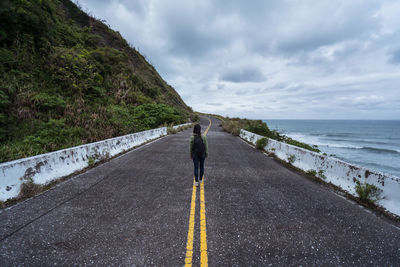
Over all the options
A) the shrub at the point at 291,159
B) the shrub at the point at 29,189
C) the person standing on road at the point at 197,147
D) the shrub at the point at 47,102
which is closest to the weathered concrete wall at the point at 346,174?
the shrub at the point at 291,159

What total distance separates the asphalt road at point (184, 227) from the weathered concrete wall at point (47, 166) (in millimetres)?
541

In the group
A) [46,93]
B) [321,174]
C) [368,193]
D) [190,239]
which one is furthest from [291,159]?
[46,93]

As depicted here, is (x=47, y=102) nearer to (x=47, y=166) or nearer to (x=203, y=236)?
(x=47, y=166)

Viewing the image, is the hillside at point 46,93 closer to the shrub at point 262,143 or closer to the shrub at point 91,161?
the shrub at point 91,161

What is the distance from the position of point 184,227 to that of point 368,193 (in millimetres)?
4516

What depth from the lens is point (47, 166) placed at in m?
5.05

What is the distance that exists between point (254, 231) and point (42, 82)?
15.5 meters

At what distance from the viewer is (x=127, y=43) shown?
33.6 metres

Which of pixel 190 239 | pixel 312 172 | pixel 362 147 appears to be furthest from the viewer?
pixel 362 147

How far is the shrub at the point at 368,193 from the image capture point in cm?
418

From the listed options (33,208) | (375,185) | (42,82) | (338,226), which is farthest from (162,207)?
(42,82)

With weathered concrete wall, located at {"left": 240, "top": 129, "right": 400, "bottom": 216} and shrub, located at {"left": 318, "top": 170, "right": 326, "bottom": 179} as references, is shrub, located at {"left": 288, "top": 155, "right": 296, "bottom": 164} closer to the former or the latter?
weathered concrete wall, located at {"left": 240, "top": 129, "right": 400, "bottom": 216}

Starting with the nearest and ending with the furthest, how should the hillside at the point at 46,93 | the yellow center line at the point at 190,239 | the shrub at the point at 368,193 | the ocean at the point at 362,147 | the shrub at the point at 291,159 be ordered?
1. the yellow center line at the point at 190,239
2. the shrub at the point at 368,193
3. the shrub at the point at 291,159
4. the hillside at the point at 46,93
5. the ocean at the point at 362,147

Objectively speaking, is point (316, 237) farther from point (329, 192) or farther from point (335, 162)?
point (335, 162)
